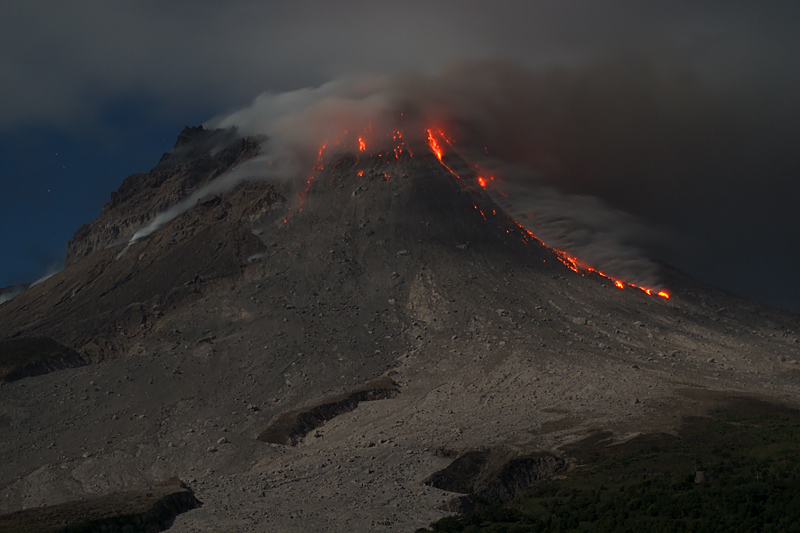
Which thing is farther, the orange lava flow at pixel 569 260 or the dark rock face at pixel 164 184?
the dark rock face at pixel 164 184

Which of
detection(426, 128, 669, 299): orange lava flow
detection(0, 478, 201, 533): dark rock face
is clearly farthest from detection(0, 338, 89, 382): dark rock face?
detection(426, 128, 669, 299): orange lava flow

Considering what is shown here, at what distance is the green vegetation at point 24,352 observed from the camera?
84.4m

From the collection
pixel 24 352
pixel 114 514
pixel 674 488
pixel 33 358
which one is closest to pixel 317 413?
pixel 114 514

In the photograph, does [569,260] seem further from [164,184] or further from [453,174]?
[164,184]

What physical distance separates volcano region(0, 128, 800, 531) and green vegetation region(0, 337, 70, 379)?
53 centimetres

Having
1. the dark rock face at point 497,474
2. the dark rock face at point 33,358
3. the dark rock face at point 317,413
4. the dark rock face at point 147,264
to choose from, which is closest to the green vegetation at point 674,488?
the dark rock face at point 497,474

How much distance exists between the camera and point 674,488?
41.0 metres

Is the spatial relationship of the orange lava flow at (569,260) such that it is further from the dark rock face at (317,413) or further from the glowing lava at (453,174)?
the dark rock face at (317,413)

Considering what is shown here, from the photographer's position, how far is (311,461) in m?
59.5

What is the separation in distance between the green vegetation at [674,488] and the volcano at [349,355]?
131 inches

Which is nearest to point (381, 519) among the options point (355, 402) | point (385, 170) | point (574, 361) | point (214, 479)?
point (214, 479)

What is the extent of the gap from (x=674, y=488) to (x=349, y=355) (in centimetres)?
4477

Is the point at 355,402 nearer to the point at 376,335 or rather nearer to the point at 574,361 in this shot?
the point at 376,335

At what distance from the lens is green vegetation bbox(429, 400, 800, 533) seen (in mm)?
35206
